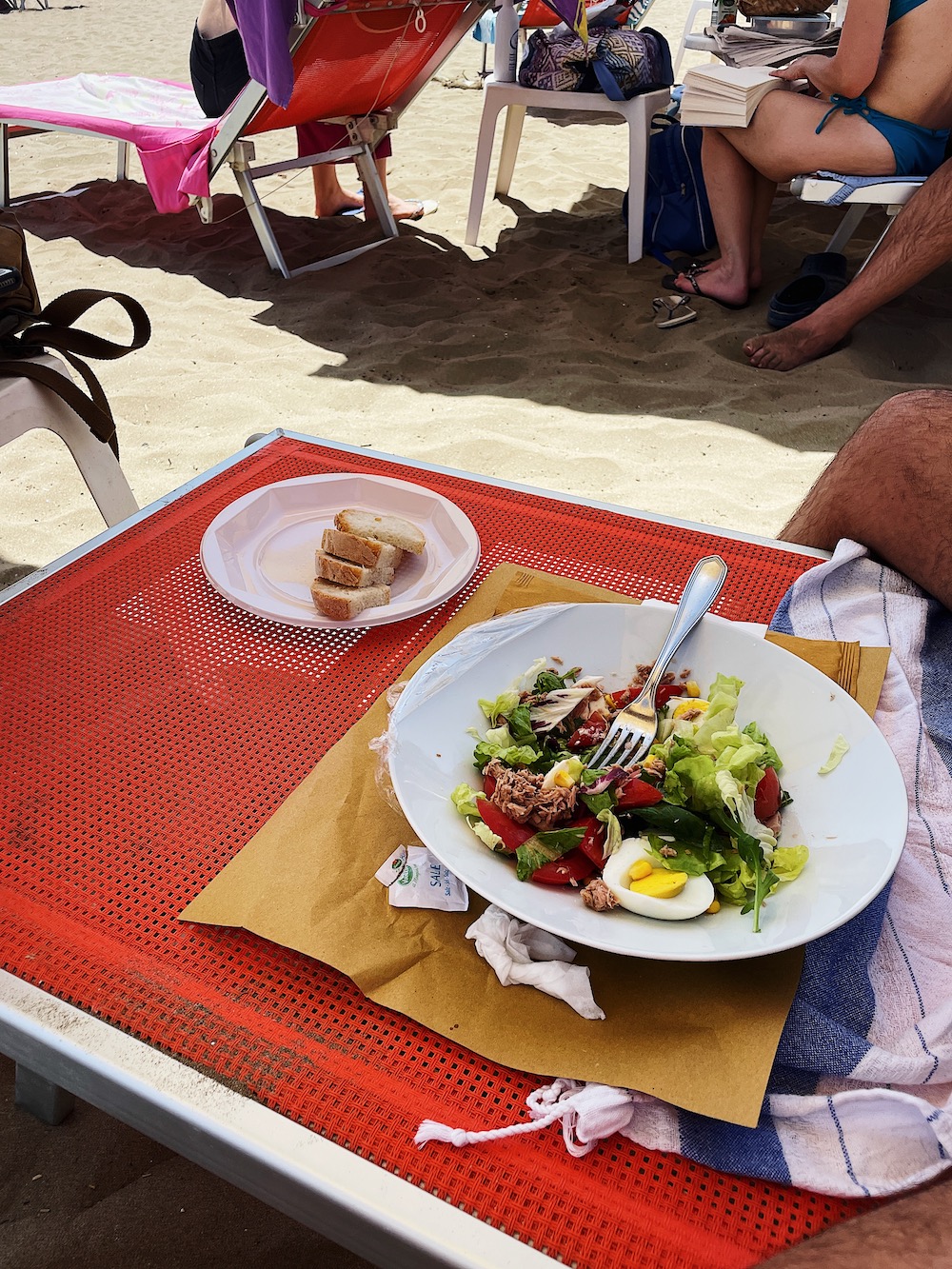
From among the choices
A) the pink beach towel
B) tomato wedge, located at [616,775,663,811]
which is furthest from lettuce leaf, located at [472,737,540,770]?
the pink beach towel

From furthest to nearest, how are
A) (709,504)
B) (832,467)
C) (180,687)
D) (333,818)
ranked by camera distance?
1. (709,504)
2. (832,467)
3. (180,687)
4. (333,818)

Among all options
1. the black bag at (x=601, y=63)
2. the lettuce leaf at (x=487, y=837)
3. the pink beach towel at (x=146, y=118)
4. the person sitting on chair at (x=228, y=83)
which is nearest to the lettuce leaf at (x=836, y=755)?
the lettuce leaf at (x=487, y=837)

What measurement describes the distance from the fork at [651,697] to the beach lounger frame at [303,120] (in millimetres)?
3582

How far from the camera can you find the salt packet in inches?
35.5

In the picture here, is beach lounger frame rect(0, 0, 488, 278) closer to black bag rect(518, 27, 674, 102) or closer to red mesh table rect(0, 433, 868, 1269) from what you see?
black bag rect(518, 27, 674, 102)

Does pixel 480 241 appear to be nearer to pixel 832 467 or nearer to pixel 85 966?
pixel 832 467

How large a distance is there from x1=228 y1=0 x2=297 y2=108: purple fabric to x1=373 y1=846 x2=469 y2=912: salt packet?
3764 mm

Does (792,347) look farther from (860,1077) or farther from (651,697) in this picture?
(860,1077)

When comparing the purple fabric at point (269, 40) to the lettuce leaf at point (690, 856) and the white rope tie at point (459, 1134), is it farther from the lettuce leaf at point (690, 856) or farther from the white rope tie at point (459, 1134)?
the white rope tie at point (459, 1134)

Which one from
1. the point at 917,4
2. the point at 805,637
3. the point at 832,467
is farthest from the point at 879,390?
the point at 805,637

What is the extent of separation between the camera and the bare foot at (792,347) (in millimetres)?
3523

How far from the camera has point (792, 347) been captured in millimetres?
3529

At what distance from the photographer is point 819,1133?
2.46 ft

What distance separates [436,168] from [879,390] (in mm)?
3613
